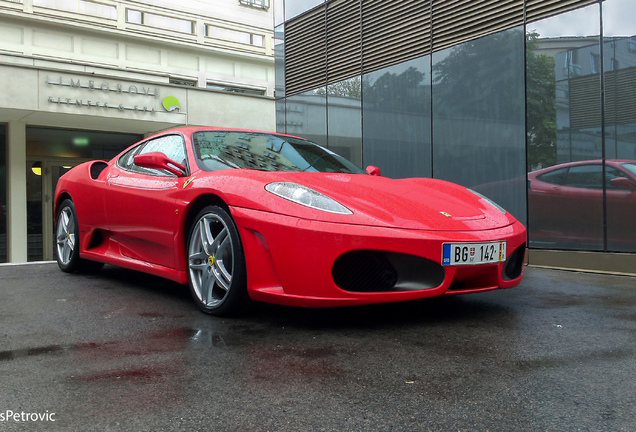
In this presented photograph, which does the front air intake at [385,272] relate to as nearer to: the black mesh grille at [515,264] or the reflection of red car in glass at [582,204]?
the black mesh grille at [515,264]

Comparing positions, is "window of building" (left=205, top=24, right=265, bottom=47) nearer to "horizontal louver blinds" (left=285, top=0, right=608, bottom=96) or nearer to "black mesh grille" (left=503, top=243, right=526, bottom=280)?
"horizontal louver blinds" (left=285, top=0, right=608, bottom=96)

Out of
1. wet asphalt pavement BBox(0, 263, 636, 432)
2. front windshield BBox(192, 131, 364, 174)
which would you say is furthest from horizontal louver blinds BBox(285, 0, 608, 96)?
wet asphalt pavement BBox(0, 263, 636, 432)

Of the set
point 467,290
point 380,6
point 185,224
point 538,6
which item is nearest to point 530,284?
point 467,290

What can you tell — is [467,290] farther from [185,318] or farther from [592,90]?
[592,90]

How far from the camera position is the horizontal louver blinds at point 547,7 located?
659cm

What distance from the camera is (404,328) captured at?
124 inches

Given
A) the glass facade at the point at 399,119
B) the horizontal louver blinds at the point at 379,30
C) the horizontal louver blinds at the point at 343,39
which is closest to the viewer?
the horizontal louver blinds at the point at 379,30

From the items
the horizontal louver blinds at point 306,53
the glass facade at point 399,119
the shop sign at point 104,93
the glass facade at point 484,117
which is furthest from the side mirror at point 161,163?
the shop sign at point 104,93

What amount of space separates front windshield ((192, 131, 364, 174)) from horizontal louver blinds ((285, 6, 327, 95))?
22.1 feet

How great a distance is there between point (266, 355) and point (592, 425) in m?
1.32

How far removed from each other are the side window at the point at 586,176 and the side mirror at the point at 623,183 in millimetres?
138

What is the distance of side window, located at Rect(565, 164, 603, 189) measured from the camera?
6250 mm

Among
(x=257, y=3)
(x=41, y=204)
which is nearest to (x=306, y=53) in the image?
Answer: (x=41, y=204)

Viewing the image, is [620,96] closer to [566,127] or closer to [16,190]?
[566,127]
